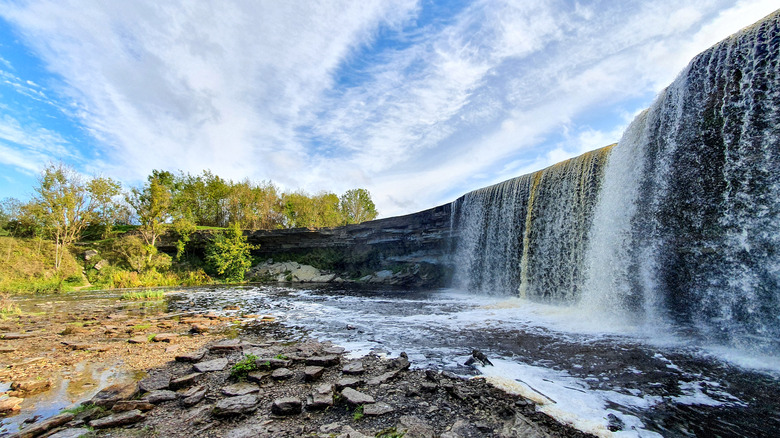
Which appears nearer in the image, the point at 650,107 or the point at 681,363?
the point at 681,363

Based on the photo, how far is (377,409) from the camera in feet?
11.4

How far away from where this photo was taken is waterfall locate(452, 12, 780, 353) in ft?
24.3

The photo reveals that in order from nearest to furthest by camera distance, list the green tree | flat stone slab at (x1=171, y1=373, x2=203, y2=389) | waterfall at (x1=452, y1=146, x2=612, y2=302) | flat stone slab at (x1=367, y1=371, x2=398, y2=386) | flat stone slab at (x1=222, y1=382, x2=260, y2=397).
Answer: flat stone slab at (x1=222, y1=382, x2=260, y2=397) < flat stone slab at (x1=171, y1=373, x2=203, y2=389) < flat stone slab at (x1=367, y1=371, x2=398, y2=386) < waterfall at (x1=452, y1=146, x2=612, y2=302) < the green tree

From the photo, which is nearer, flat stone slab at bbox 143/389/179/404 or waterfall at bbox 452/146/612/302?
flat stone slab at bbox 143/389/179/404

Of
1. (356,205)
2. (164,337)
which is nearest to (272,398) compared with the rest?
(164,337)

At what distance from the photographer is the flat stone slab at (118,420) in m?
3.11

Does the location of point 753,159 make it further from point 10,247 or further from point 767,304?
point 10,247

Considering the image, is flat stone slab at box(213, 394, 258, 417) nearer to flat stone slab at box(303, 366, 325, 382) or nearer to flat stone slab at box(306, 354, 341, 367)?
flat stone slab at box(303, 366, 325, 382)

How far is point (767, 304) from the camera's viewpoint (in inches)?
285

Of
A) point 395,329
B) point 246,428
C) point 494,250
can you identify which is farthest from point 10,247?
point 494,250

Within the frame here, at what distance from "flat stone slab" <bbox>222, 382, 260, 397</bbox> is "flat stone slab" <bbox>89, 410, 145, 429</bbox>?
0.86m

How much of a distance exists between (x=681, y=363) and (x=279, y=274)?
30.5m

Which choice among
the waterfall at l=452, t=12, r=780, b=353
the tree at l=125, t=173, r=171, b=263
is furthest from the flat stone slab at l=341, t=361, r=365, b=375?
the tree at l=125, t=173, r=171, b=263

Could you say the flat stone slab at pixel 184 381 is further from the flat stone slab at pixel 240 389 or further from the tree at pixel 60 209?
the tree at pixel 60 209
